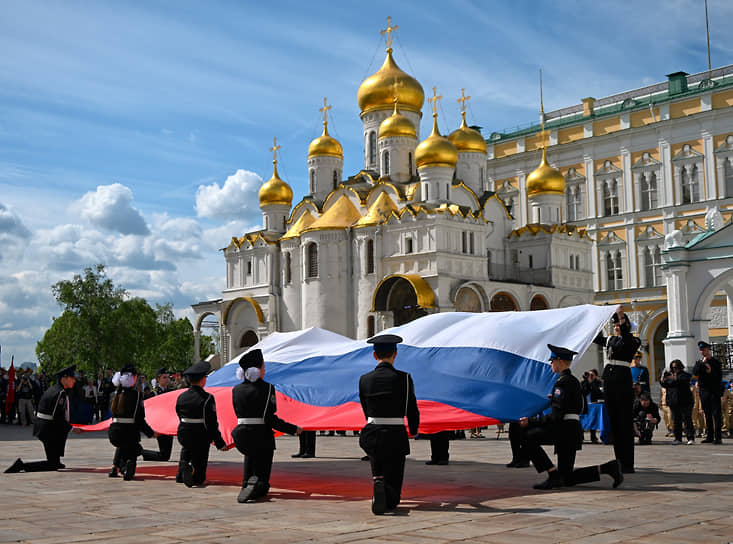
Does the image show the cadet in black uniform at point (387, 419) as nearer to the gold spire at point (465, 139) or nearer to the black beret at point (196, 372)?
the black beret at point (196, 372)

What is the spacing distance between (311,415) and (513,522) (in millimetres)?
4343

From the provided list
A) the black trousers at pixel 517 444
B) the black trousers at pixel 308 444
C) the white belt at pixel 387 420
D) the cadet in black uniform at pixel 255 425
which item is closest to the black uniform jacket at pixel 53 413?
the black trousers at pixel 308 444

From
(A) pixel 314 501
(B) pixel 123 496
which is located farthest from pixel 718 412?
(B) pixel 123 496

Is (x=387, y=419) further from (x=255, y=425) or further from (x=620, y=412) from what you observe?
(x=620, y=412)

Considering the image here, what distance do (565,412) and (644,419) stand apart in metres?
7.84

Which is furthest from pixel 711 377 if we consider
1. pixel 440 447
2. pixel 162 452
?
pixel 162 452

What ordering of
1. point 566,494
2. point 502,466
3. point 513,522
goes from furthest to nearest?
point 502,466
point 566,494
point 513,522

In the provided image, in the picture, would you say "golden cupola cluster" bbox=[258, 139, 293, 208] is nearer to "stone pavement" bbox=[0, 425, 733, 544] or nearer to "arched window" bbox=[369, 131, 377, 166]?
"arched window" bbox=[369, 131, 377, 166]

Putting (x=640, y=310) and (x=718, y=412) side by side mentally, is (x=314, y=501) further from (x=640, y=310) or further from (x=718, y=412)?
(x=640, y=310)

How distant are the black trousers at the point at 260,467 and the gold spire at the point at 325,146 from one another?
41.2m

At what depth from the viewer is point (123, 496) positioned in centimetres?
1004

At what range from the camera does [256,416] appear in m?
9.88

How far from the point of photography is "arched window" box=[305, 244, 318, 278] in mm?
44531

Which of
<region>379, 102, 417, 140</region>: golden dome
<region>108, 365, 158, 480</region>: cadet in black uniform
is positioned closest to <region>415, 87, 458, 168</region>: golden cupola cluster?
<region>379, 102, 417, 140</region>: golden dome
